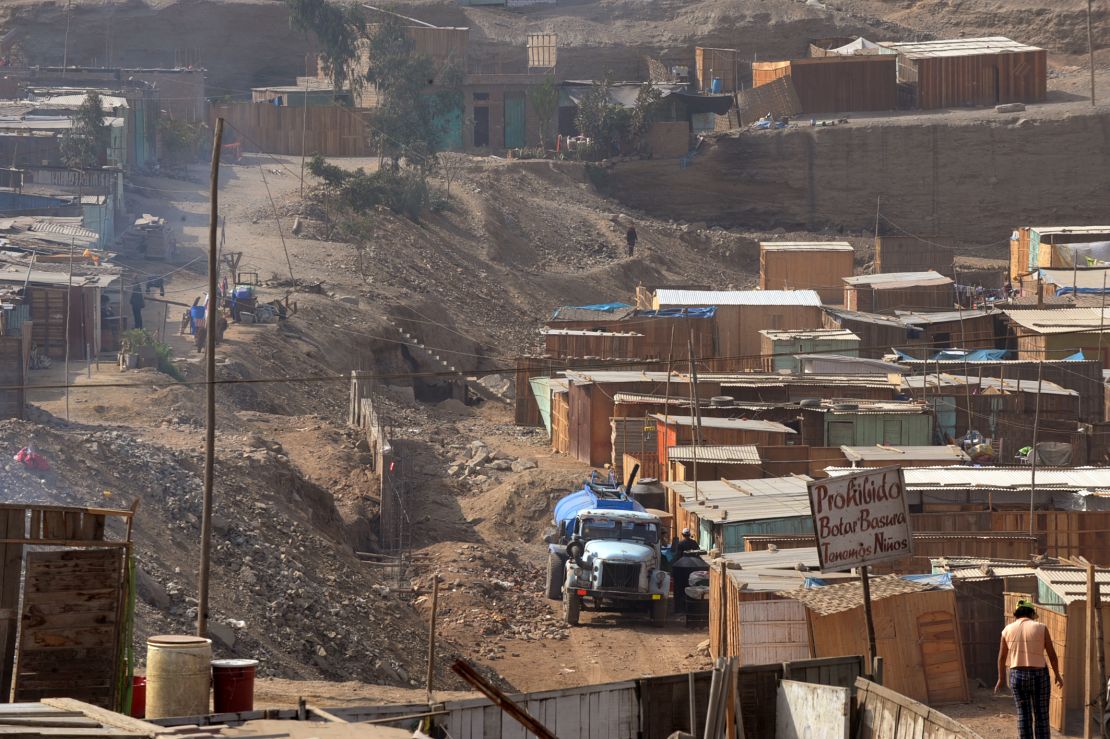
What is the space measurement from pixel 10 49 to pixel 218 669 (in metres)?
57.9

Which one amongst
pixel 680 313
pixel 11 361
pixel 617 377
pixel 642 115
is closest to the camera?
pixel 11 361

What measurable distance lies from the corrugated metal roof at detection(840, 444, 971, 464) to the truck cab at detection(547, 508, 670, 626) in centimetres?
416

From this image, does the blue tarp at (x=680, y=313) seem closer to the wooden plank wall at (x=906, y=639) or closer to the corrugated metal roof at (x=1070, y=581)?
the corrugated metal roof at (x=1070, y=581)

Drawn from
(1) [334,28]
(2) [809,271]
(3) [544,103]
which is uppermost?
(1) [334,28]

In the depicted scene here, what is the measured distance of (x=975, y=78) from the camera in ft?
200

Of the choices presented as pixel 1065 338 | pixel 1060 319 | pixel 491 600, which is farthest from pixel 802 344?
pixel 491 600

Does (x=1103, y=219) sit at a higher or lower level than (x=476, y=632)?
higher

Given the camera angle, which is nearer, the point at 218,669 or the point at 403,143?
the point at 218,669

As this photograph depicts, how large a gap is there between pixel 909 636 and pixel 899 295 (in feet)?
89.2

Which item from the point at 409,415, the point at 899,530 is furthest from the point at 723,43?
the point at 899,530

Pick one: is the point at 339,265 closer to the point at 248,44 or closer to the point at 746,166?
the point at 746,166

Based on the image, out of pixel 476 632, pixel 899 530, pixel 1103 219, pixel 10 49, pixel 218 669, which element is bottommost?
pixel 476 632

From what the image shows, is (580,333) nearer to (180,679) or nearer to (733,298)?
(733,298)

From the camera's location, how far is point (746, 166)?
5847 cm
